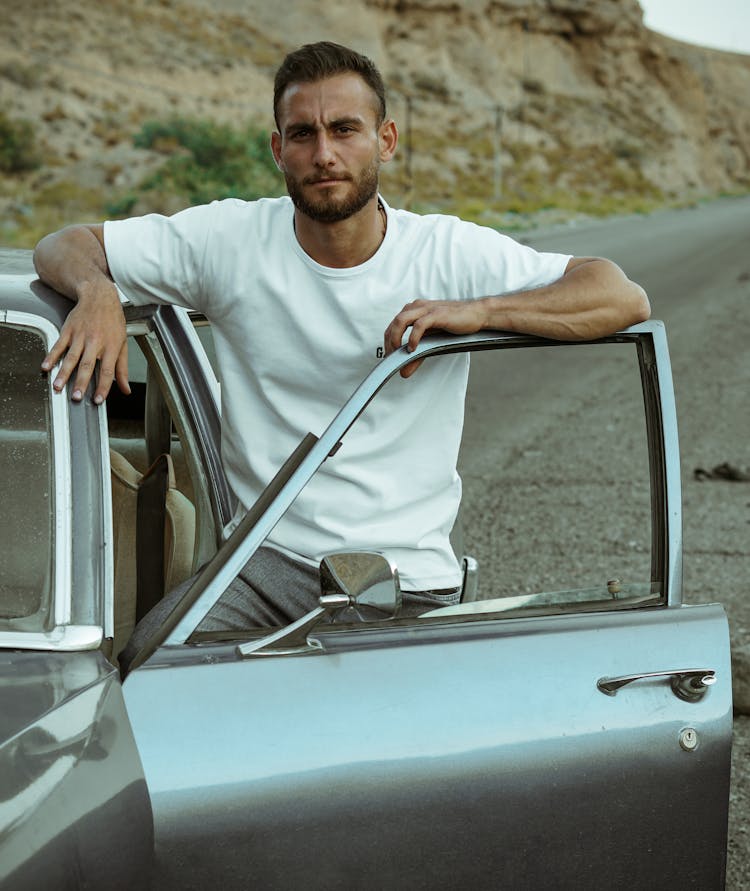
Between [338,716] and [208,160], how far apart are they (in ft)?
122

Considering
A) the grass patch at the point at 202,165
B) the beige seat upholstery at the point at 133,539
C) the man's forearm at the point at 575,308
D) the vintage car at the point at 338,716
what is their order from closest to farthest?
the vintage car at the point at 338,716 → the man's forearm at the point at 575,308 → the beige seat upholstery at the point at 133,539 → the grass patch at the point at 202,165

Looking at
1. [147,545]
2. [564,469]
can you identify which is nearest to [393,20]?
[564,469]

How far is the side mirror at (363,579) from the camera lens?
5.90ft

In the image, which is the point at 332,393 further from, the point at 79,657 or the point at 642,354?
the point at 79,657

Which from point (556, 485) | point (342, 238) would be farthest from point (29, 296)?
point (556, 485)

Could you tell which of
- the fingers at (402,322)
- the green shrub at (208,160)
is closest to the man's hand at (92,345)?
the fingers at (402,322)

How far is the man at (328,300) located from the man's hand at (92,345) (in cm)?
1

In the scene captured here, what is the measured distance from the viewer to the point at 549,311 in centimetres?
229

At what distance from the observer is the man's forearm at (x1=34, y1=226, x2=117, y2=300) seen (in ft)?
7.85

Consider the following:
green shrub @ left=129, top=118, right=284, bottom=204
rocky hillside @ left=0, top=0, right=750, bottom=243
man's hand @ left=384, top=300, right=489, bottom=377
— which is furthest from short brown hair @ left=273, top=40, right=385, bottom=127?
green shrub @ left=129, top=118, right=284, bottom=204

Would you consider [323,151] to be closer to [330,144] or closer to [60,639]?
[330,144]

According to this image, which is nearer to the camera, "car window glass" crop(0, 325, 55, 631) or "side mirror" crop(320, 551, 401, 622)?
"side mirror" crop(320, 551, 401, 622)

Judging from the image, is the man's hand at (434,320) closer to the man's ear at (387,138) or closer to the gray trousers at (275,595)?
the gray trousers at (275,595)

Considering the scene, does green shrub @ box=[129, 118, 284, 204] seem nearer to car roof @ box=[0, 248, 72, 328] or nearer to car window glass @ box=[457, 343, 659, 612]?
car window glass @ box=[457, 343, 659, 612]
